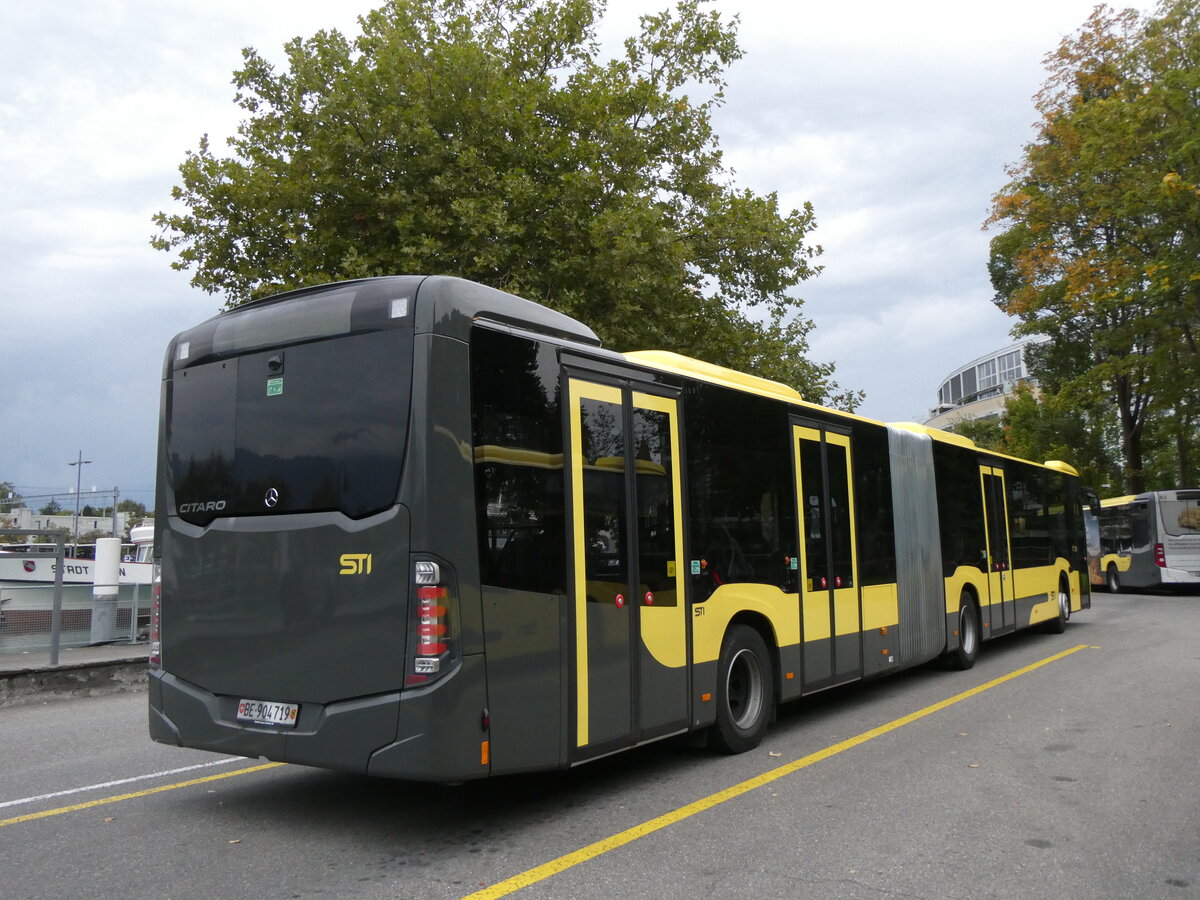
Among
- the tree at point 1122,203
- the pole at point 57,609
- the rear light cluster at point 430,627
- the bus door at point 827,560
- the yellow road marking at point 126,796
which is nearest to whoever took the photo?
the rear light cluster at point 430,627

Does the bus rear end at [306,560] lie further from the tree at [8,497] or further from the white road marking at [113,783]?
the tree at [8,497]

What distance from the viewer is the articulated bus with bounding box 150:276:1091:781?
502 cm

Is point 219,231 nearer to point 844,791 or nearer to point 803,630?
point 803,630

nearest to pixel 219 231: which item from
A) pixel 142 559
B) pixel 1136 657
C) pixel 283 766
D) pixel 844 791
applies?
pixel 142 559

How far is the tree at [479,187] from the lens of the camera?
15.8 m

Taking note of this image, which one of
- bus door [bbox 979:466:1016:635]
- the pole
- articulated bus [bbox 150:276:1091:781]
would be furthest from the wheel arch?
the pole

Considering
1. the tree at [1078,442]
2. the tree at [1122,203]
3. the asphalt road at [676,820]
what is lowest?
the asphalt road at [676,820]

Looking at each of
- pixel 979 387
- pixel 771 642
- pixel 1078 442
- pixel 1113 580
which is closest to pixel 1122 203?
pixel 1113 580

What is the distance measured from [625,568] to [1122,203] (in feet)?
78.4

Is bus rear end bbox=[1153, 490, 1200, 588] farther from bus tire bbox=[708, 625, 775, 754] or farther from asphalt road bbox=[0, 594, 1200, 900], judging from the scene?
bus tire bbox=[708, 625, 775, 754]

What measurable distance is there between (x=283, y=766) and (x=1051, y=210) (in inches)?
1059

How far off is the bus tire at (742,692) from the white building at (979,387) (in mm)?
94446

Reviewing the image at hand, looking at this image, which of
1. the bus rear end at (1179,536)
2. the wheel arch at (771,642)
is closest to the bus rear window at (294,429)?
the wheel arch at (771,642)

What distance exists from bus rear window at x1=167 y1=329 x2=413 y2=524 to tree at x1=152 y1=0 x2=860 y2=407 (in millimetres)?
9680
